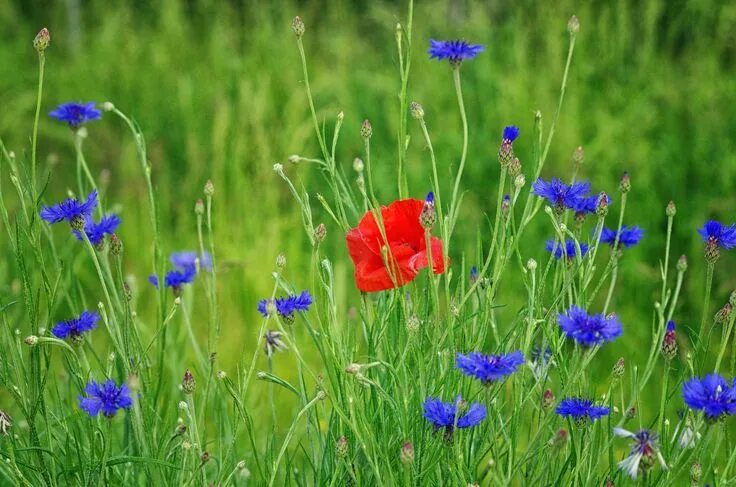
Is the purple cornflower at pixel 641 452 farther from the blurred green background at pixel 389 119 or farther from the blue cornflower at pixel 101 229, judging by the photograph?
the blurred green background at pixel 389 119

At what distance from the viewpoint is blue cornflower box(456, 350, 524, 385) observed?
112cm

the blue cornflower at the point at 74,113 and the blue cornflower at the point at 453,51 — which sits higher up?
the blue cornflower at the point at 74,113

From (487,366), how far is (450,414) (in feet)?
0.31

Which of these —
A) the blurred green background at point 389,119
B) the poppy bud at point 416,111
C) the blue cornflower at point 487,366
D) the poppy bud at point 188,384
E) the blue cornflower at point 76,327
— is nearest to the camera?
the blue cornflower at point 487,366

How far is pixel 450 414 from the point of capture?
46.4 inches

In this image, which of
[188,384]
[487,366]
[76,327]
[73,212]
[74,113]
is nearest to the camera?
[487,366]

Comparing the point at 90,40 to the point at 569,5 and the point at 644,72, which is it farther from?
the point at 644,72

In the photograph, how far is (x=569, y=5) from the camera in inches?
170

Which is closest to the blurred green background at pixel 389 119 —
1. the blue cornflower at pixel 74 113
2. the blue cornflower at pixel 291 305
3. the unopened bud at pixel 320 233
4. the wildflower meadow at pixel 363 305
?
the wildflower meadow at pixel 363 305

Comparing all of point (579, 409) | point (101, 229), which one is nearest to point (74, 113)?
point (101, 229)

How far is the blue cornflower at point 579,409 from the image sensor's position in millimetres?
1262

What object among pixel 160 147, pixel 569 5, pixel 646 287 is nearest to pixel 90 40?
pixel 160 147

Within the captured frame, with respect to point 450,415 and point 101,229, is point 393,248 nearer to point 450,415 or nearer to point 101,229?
point 450,415

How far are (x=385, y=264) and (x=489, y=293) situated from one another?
0.50 feet
